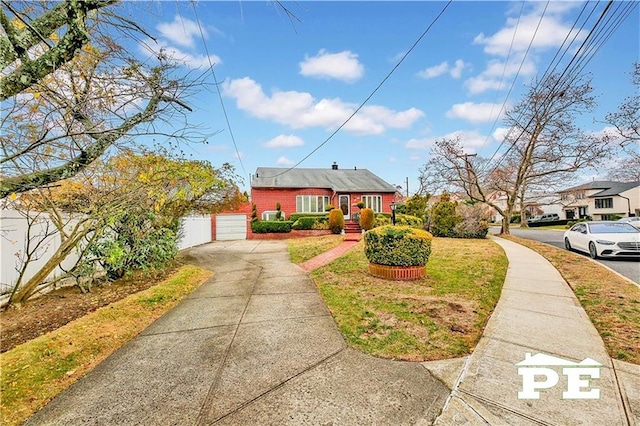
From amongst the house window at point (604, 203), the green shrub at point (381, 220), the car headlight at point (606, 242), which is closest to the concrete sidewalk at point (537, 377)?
the car headlight at point (606, 242)

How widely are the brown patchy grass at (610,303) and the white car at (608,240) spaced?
54.3 inches

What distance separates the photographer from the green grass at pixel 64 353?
259 centimetres

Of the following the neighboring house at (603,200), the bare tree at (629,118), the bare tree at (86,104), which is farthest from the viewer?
the neighboring house at (603,200)

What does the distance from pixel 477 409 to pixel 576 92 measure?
20.1 m

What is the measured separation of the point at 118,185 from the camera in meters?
5.50

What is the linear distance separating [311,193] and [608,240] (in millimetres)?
16935

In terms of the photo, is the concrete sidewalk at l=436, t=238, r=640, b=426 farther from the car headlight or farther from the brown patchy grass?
the car headlight

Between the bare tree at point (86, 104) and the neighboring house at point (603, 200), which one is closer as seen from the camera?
the bare tree at point (86, 104)

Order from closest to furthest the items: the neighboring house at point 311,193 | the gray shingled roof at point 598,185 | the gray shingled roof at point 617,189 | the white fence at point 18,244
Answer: the white fence at point 18,244
the neighboring house at point 311,193
the gray shingled roof at point 617,189
the gray shingled roof at point 598,185

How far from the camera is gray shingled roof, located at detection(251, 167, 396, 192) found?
885 inches

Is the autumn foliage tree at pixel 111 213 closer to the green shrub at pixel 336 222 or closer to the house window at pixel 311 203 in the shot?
the green shrub at pixel 336 222

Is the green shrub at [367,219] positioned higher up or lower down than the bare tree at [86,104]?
lower down

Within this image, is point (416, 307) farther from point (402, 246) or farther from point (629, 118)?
point (629, 118)

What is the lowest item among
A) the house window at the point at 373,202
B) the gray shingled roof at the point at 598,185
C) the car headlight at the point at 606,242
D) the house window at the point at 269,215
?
the car headlight at the point at 606,242
